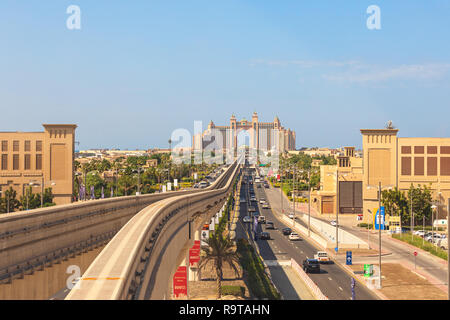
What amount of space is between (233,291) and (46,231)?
700 inches

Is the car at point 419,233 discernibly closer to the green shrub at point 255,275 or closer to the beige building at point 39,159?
the green shrub at point 255,275

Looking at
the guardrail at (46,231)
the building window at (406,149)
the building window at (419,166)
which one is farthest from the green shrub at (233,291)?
the building window at (419,166)

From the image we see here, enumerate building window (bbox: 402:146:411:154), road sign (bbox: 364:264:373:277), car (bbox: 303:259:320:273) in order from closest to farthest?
1. road sign (bbox: 364:264:373:277)
2. car (bbox: 303:259:320:273)
3. building window (bbox: 402:146:411:154)


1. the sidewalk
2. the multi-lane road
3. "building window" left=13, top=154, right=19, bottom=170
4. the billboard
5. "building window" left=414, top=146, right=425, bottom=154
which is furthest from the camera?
"building window" left=414, top=146, right=425, bottom=154

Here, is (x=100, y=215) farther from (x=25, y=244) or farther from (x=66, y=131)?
(x=66, y=131)

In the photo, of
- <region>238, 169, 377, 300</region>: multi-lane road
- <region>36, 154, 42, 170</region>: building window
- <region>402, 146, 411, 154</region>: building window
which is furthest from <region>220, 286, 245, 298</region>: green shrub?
<region>402, 146, 411, 154</region>: building window

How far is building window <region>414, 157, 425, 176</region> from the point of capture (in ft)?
263

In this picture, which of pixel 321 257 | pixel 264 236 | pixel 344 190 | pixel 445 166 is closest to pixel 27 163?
pixel 264 236

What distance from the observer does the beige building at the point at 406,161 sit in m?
79.6

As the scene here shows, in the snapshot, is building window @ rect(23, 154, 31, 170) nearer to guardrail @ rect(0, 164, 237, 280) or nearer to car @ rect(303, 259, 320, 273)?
guardrail @ rect(0, 164, 237, 280)

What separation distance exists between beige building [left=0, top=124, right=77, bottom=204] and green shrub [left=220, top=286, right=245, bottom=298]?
46005mm

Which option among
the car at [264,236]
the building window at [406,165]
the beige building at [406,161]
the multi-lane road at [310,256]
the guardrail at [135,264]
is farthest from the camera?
the building window at [406,165]
